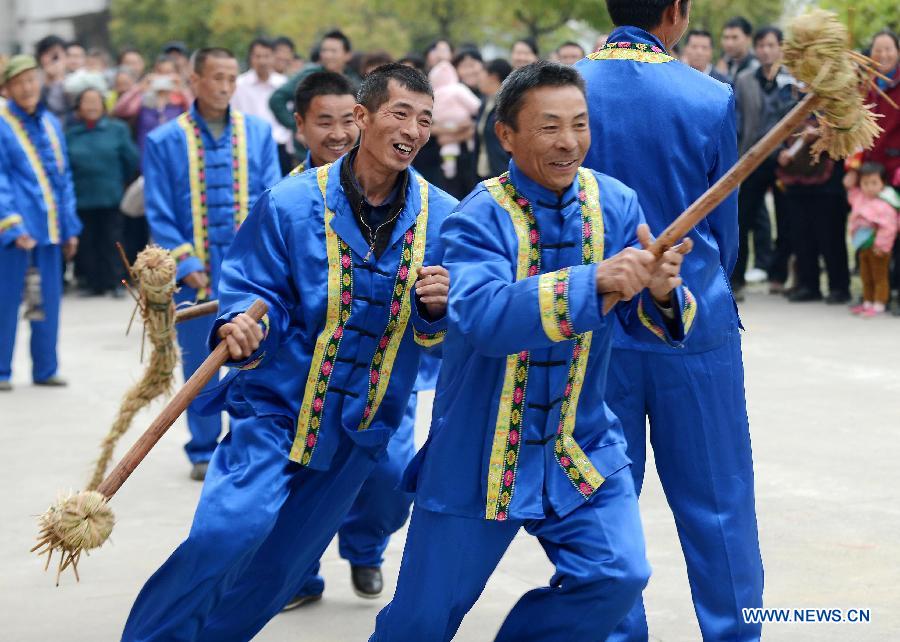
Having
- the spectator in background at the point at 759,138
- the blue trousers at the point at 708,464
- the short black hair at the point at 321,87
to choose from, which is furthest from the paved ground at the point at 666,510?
the spectator in background at the point at 759,138

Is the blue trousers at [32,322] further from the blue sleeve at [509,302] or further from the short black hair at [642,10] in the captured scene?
the blue sleeve at [509,302]

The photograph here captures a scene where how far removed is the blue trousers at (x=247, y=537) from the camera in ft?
13.1

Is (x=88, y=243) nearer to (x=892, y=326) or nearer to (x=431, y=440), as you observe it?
(x=892, y=326)

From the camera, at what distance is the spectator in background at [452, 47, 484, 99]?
→ 13109 mm

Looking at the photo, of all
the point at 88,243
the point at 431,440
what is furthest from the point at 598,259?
the point at 88,243

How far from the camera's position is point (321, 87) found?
5.48 metres

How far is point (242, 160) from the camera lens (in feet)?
23.1

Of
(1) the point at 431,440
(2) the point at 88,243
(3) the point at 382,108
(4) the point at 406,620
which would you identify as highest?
(3) the point at 382,108

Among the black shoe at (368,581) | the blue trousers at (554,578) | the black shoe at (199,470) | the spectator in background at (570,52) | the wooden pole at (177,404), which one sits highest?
the spectator in background at (570,52)

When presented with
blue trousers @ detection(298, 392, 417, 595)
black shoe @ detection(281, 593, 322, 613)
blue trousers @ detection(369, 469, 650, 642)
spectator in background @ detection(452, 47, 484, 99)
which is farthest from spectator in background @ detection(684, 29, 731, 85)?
blue trousers @ detection(369, 469, 650, 642)

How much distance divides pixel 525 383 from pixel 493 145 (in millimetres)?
7789

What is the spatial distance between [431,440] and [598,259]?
0.61 m

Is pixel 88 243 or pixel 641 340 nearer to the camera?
pixel 641 340

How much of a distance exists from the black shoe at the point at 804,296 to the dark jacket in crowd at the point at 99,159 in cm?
591
